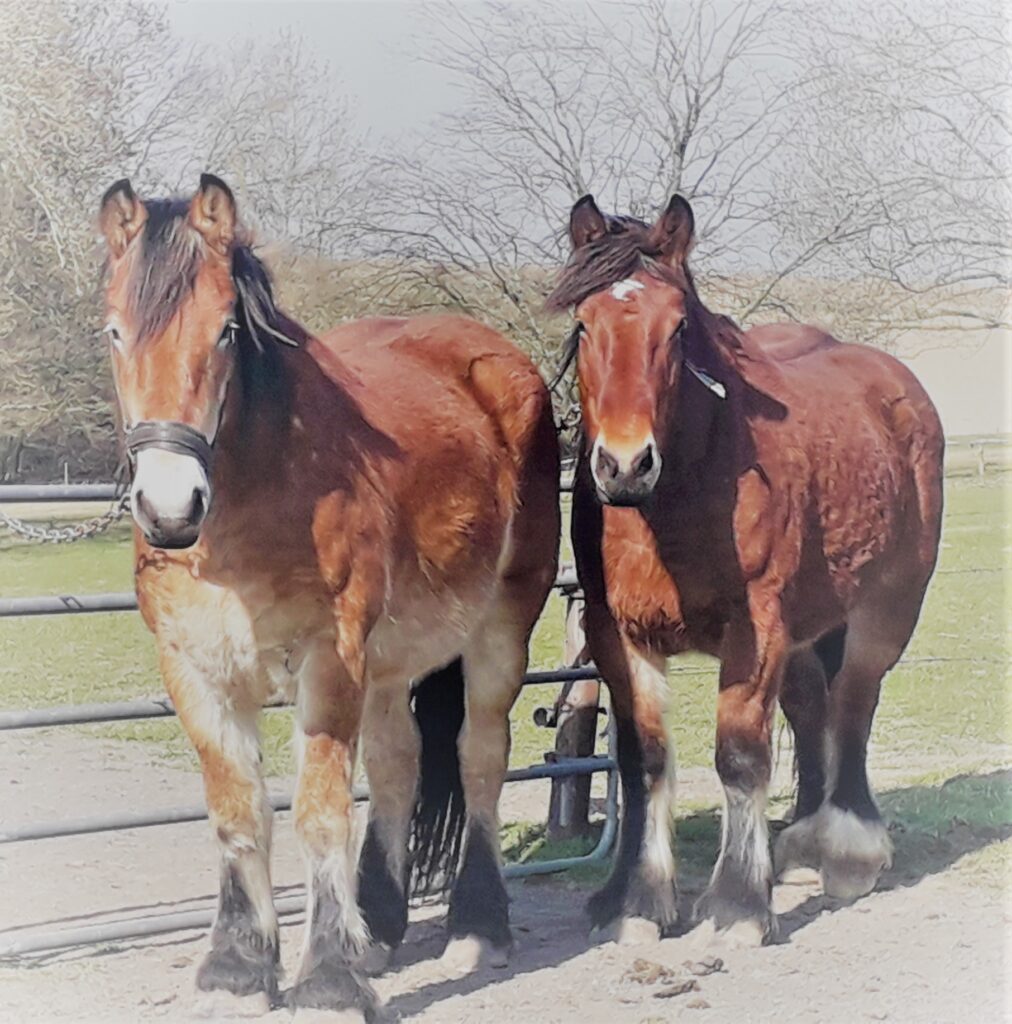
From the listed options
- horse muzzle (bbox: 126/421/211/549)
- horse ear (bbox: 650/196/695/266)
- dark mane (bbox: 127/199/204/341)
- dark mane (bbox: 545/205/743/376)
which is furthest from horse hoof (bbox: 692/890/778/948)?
dark mane (bbox: 127/199/204/341)

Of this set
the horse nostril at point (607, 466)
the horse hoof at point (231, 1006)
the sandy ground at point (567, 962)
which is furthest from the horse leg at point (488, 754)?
the horse nostril at point (607, 466)

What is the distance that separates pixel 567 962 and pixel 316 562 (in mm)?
1657

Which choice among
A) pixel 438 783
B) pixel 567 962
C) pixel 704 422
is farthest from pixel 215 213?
pixel 567 962

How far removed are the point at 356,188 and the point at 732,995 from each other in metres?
4.65

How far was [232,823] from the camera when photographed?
12.0ft

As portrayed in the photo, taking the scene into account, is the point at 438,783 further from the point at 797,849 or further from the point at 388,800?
the point at 797,849

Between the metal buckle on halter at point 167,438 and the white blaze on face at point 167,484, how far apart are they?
0.01m

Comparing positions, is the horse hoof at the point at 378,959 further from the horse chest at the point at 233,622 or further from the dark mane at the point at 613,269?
the dark mane at the point at 613,269

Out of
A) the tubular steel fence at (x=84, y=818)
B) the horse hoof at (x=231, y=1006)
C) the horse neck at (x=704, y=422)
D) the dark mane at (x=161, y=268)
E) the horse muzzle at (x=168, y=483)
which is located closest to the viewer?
the horse muzzle at (x=168, y=483)

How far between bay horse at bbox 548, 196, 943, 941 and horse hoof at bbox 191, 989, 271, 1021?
52.4 inches

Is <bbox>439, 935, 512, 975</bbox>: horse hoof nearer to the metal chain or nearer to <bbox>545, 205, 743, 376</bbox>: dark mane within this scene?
the metal chain

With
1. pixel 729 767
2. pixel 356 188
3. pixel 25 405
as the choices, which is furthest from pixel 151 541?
pixel 25 405

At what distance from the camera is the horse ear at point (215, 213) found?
3381mm

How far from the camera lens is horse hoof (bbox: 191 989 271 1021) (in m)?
3.63
